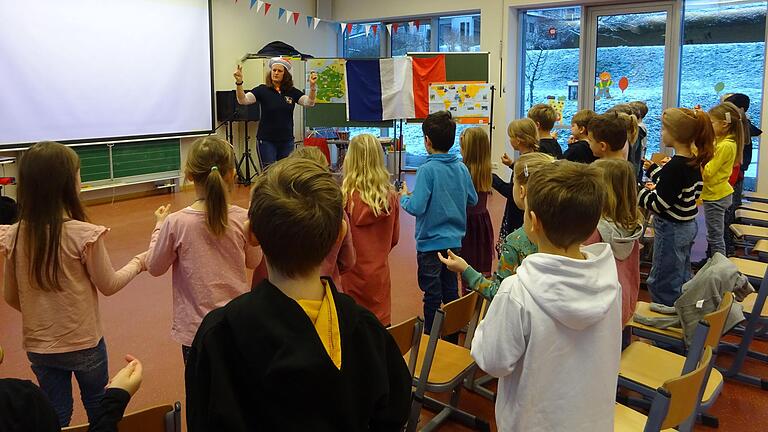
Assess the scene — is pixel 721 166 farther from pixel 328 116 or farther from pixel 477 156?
pixel 328 116

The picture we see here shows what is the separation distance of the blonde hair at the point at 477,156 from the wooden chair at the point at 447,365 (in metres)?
1.13

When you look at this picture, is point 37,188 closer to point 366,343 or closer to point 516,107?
point 366,343

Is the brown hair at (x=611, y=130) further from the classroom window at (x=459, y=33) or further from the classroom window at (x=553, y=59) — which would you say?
the classroom window at (x=459, y=33)

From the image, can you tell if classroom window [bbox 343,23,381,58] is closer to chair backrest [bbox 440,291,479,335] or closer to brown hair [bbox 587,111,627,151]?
brown hair [bbox 587,111,627,151]

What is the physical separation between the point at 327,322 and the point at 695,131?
2693 millimetres

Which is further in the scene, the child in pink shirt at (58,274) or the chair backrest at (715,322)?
the chair backrest at (715,322)

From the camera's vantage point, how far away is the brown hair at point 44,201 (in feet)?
6.07

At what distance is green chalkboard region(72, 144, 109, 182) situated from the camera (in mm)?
7359

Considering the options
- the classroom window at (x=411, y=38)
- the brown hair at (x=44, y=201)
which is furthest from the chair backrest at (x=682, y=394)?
the classroom window at (x=411, y=38)

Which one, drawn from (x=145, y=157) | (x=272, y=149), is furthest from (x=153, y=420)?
(x=145, y=157)

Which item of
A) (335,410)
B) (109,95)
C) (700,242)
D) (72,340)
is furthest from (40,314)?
(109,95)

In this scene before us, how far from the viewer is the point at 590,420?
4.99 feet

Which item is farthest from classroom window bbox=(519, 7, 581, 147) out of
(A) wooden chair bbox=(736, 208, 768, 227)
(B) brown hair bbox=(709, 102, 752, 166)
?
(B) brown hair bbox=(709, 102, 752, 166)

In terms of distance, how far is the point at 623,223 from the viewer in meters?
2.38
